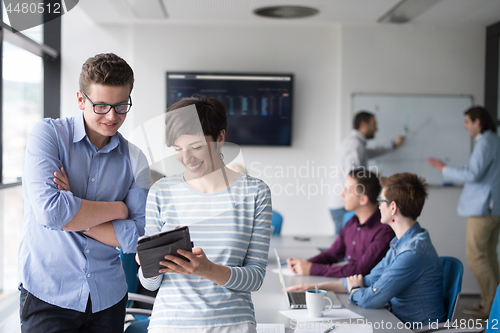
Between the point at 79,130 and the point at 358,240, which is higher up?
the point at 79,130

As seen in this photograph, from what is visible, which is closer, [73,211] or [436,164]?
[73,211]

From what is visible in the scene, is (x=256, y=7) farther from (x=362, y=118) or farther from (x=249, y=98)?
(x=362, y=118)

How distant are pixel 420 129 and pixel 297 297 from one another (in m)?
3.29

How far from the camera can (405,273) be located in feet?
5.90

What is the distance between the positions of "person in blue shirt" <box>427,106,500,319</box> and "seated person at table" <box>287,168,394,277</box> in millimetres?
1691

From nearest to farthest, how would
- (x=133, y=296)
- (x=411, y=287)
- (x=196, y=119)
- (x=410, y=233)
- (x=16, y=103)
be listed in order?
(x=196, y=119), (x=411, y=287), (x=410, y=233), (x=133, y=296), (x=16, y=103)

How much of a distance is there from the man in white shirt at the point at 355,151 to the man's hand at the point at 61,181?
3222mm

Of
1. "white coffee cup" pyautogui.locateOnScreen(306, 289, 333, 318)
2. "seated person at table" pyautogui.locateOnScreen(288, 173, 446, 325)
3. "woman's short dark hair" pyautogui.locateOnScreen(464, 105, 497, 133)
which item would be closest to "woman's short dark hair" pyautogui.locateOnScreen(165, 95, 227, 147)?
"white coffee cup" pyautogui.locateOnScreen(306, 289, 333, 318)

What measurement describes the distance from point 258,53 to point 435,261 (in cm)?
320

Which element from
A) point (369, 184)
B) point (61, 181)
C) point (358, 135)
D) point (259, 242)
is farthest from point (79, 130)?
Result: point (358, 135)

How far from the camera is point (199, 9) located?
13.1ft

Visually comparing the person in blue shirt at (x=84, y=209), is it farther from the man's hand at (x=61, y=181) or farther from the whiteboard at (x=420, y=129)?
the whiteboard at (x=420, y=129)

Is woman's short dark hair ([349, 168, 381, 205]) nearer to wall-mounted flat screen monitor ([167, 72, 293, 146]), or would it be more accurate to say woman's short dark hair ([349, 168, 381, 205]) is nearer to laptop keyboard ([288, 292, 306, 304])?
laptop keyboard ([288, 292, 306, 304])

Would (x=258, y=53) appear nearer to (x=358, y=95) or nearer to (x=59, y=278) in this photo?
(x=358, y=95)
